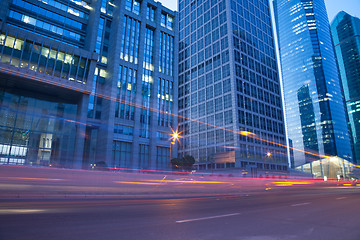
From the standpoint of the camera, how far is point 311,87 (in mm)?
151375

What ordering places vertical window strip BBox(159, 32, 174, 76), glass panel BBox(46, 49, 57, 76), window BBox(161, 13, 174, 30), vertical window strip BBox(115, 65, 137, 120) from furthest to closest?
window BBox(161, 13, 174, 30) < vertical window strip BBox(159, 32, 174, 76) < vertical window strip BBox(115, 65, 137, 120) < glass panel BBox(46, 49, 57, 76)

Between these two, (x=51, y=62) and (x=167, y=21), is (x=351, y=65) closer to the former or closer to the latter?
(x=167, y=21)

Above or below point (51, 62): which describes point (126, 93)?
below

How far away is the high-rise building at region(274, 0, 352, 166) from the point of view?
14212cm

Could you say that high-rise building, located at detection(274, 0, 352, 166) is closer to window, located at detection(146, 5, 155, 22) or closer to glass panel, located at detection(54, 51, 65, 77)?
window, located at detection(146, 5, 155, 22)

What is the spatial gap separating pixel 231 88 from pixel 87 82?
158 feet

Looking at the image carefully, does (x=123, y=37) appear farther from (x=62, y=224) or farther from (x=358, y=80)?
(x=358, y=80)

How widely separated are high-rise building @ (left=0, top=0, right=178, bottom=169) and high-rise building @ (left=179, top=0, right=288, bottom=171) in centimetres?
2324

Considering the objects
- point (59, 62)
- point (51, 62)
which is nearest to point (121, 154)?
point (59, 62)

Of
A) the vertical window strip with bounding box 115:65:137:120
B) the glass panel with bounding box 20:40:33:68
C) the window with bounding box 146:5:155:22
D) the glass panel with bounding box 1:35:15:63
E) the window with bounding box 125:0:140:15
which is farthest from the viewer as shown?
the window with bounding box 146:5:155:22

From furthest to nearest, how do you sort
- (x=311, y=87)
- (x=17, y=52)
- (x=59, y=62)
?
(x=311, y=87) < (x=59, y=62) < (x=17, y=52)

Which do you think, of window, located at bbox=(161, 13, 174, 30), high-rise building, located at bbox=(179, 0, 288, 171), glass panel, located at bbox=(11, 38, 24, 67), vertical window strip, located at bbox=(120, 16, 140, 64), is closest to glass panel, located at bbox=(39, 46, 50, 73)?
glass panel, located at bbox=(11, 38, 24, 67)

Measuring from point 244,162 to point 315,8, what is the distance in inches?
5838

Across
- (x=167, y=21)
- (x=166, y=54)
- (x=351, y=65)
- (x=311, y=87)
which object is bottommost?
(x=166, y=54)
